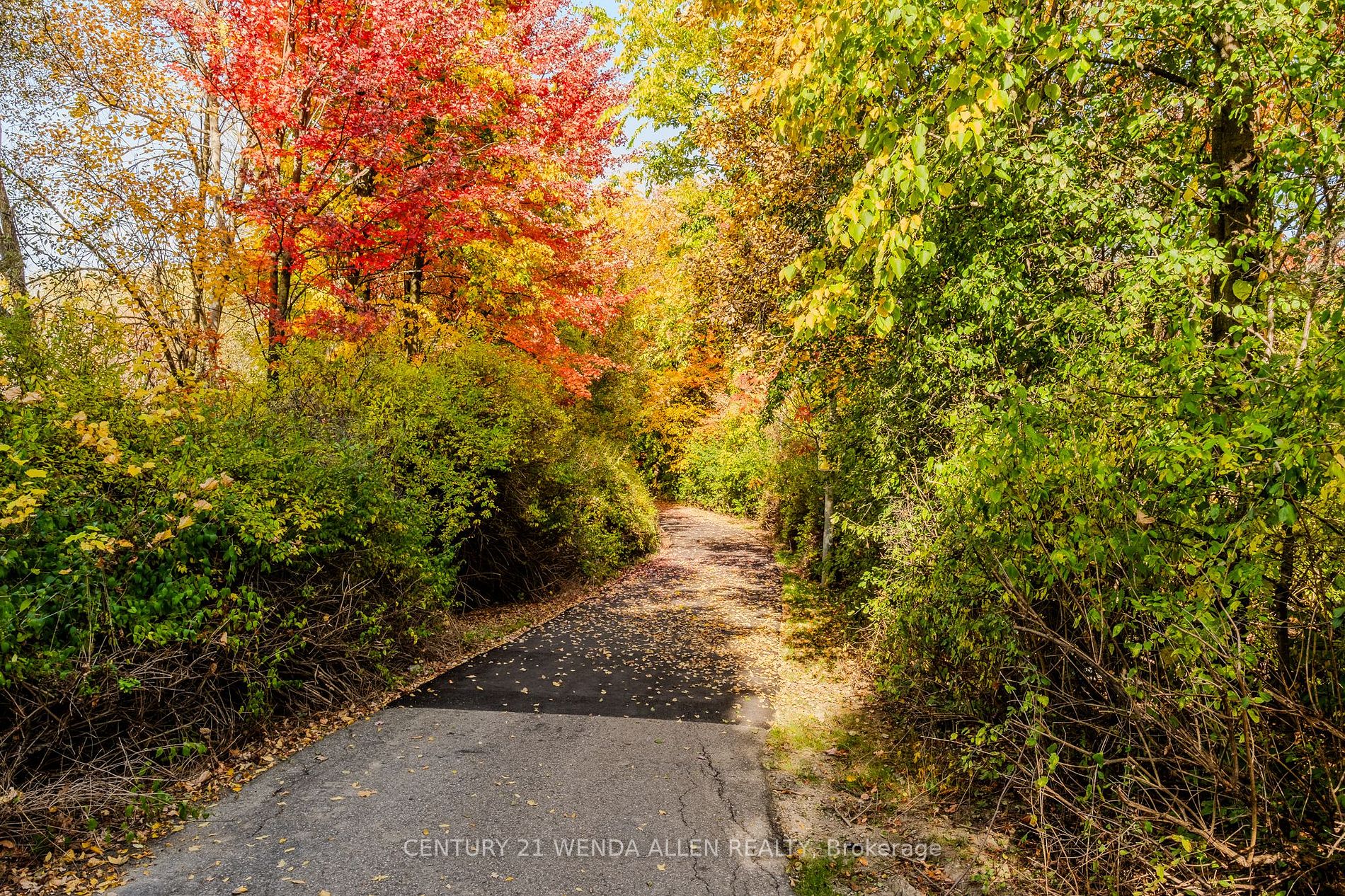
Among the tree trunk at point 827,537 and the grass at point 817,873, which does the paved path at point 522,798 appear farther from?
the tree trunk at point 827,537

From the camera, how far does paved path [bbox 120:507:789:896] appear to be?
12.7 feet

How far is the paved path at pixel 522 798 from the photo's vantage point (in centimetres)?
388

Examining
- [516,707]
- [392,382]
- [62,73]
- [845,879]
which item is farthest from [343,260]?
[845,879]

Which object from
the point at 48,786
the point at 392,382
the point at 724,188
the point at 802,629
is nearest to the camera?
the point at 48,786

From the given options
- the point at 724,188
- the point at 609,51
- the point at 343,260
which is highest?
the point at 609,51

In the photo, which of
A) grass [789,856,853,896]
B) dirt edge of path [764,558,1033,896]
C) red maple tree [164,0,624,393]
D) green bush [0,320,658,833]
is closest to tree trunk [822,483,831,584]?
dirt edge of path [764,558,1033,896]

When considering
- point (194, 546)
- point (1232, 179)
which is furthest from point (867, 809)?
point (194, 546)

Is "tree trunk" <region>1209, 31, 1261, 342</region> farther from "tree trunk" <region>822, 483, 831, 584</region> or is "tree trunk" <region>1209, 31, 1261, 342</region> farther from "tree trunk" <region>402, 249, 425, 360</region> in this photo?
"tree trunk" <region>402, 249, 425, 360</region>

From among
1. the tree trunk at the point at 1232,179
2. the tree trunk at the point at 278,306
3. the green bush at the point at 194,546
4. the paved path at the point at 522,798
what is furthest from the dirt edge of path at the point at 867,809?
the tree trunk at the point at 278,306

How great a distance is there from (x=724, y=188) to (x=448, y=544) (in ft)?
26.7

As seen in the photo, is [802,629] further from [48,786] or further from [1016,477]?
[48,786]

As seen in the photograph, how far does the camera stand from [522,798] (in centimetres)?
480

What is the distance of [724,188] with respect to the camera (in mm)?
12148

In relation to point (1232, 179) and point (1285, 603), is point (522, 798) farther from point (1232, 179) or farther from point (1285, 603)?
point (1232, 179)
